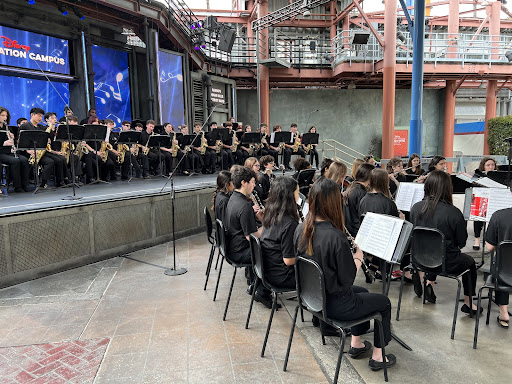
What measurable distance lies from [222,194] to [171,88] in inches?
372

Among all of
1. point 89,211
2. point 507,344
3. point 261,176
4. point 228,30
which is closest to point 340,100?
point 228,30

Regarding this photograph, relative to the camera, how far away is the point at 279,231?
3465 millimetres

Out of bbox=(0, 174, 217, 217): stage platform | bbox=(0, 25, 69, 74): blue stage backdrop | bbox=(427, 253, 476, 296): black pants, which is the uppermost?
bbox=(0, 25, 69, 74): blue stage backdrop

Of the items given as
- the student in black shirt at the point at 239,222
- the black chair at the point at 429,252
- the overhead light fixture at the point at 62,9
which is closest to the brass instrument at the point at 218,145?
the overhead light fixture at the point at 62,9

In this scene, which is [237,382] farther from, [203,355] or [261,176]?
[261,176]

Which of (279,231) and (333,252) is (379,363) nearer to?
(333,252)

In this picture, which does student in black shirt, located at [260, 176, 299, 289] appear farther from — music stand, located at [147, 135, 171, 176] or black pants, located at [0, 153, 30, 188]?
music stand, located at [147, 135, 171, 176]

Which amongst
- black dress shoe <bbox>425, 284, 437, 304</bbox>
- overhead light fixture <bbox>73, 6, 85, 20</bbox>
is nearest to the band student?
overhead light fixture <bbox>73, 6, 85, 20</bbox>

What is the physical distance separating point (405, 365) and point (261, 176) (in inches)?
181

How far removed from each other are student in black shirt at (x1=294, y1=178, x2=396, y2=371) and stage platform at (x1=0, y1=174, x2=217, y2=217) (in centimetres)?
421

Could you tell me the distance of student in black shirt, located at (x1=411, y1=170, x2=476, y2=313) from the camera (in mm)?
3832

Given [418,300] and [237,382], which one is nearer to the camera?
[237,382]

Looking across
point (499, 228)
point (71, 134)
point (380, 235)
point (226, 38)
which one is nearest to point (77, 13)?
point (71, 134)

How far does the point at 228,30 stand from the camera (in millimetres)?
15625
